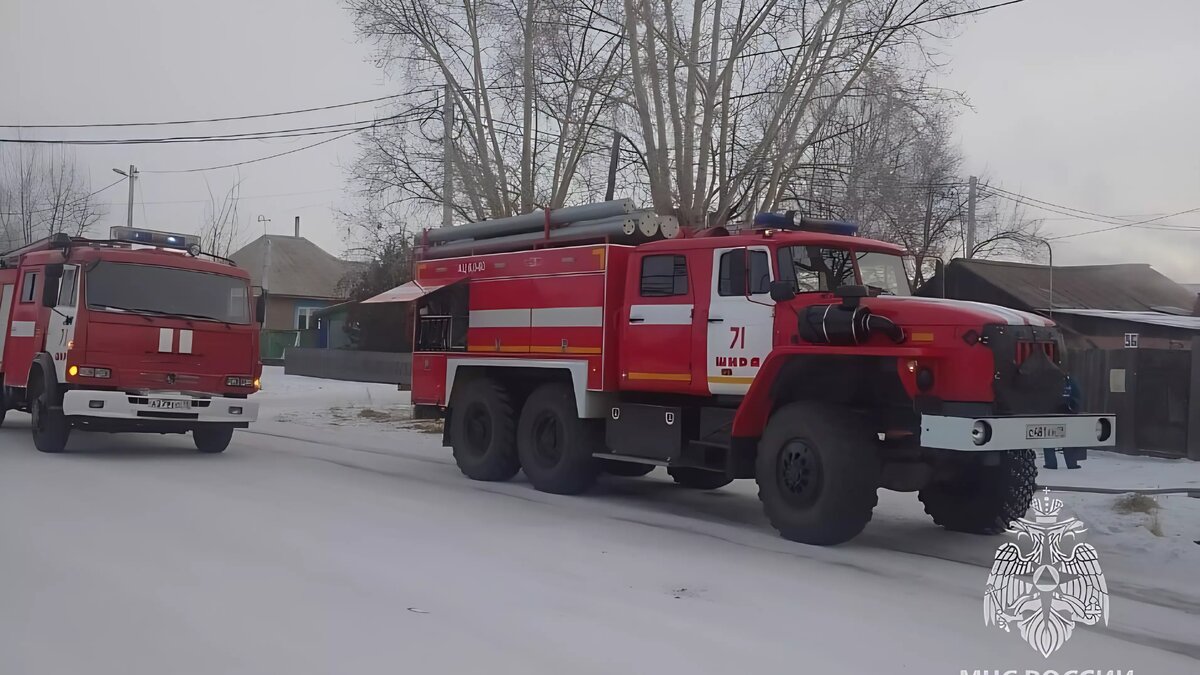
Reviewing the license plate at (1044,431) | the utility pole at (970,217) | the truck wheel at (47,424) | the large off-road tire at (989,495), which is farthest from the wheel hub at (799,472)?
the utility pole at (970,217)

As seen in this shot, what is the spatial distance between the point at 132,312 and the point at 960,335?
32.5 feet

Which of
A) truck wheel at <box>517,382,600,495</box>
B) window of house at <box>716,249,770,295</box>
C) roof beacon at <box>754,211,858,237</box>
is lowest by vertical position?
truck wheel at <box>517,382,600,495</box>

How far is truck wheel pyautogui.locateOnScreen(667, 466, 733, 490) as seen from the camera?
1216 centimetres

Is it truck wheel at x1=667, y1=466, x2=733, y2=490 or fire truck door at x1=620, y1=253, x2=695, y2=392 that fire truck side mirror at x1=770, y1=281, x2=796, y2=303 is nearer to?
fire truck door at x1=620, y1=253, x2=695, y2=392

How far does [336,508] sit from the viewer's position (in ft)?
31.9

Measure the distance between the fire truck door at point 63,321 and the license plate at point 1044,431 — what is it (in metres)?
10.7

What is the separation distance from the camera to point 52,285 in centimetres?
1312

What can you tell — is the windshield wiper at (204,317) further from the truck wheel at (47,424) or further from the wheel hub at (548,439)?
the wheel hub at (548,439)

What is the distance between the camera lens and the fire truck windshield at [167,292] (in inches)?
506

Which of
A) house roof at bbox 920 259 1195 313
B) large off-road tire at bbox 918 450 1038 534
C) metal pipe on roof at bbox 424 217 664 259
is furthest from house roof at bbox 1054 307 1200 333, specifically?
metal pipe on roof at bbox 424 217 664 259

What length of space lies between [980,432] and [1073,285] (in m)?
Result: 18.7

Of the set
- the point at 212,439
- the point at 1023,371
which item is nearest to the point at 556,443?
the point at 1023,371

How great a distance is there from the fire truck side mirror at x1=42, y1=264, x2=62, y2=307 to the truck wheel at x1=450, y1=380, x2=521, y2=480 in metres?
5.23

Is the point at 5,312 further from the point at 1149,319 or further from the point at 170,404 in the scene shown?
the point at 1149,319
